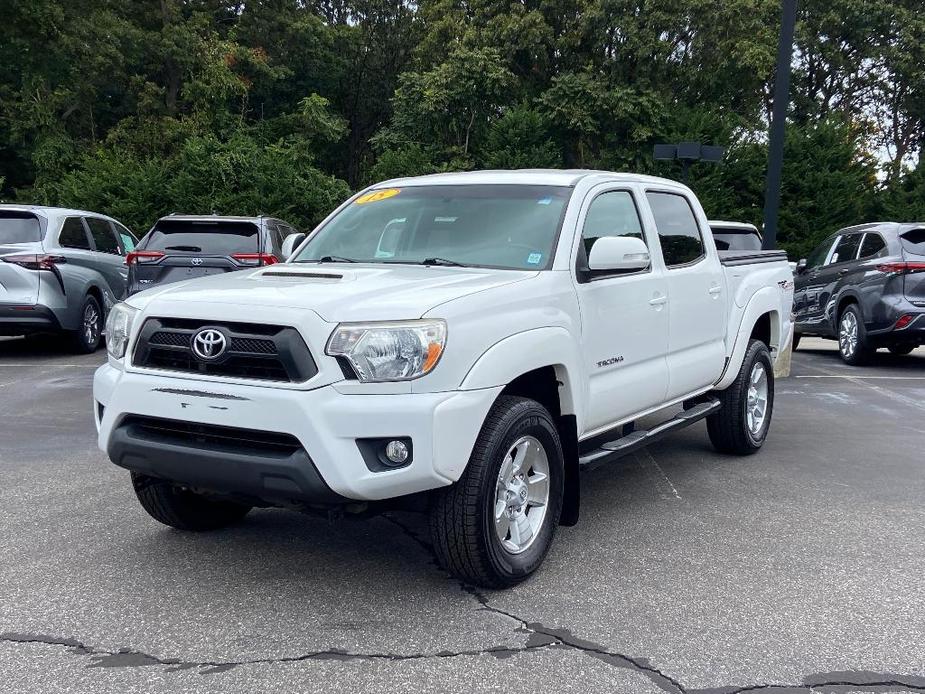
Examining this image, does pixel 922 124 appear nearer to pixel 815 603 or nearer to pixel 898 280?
pixel 898 280

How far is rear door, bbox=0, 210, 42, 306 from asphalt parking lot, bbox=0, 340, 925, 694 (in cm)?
539

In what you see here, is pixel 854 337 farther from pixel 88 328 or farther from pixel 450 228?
pixel 88 328

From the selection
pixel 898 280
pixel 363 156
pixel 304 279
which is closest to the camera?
pixel 304 279

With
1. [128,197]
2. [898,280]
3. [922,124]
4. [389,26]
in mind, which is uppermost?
[389,26]

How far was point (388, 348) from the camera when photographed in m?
3.67

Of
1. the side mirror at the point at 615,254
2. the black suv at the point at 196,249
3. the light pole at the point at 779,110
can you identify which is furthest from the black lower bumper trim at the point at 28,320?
the light pole at the point at 779,110

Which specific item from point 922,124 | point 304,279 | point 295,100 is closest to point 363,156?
point 295,100

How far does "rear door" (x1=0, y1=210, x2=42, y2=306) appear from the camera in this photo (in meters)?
10.9

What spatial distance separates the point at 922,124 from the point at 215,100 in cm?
2402

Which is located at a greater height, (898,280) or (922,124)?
(922,124)

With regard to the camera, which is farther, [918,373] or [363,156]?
[363,156]

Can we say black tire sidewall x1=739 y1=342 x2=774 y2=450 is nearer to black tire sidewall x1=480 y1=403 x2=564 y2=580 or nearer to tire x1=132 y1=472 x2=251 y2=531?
black tire sidewall x1=480 y1=403 x2=564 y2=580

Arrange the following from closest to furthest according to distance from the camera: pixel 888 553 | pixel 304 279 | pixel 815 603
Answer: pixel 815 603
pixel 304 279
pixel 888 553

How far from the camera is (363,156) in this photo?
1446 inches
